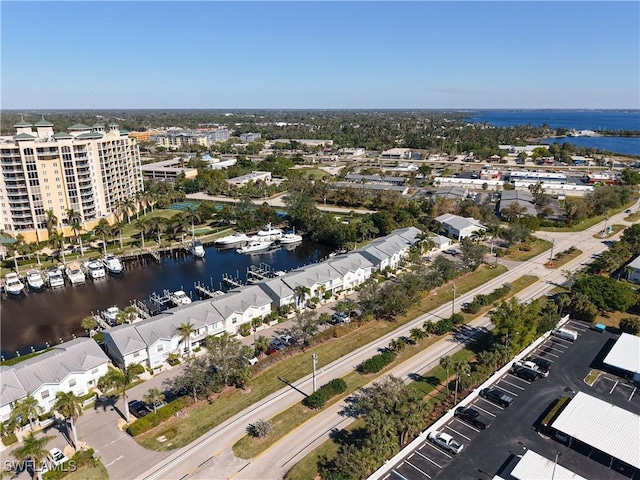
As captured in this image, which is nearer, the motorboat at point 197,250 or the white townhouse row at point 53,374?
the white townhouse row at point 53,374

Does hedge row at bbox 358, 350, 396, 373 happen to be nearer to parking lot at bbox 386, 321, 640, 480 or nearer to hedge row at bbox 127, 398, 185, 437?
parking lot at bbox 386, 321, 640, 480

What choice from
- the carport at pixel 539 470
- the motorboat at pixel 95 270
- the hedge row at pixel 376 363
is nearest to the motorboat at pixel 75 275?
the motorboat at pixel 95 270

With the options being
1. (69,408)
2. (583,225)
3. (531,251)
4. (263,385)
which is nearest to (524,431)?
(263,385)

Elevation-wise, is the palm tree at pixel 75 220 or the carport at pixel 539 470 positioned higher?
the palm tree at pixel 75 220

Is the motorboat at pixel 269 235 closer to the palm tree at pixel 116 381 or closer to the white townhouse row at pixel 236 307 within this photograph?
the white townhouse row at pixel 236 307

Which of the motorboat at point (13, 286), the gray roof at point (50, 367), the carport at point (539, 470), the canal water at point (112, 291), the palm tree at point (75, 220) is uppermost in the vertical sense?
the palm tree at point (75, 220)

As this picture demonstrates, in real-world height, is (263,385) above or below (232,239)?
below

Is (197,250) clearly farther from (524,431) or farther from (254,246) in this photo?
(524,431)
